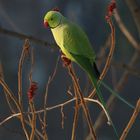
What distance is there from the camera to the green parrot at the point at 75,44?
0.88 metres

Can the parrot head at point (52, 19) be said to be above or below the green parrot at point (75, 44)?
above

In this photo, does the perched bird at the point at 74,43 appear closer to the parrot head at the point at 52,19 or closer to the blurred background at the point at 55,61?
the parrot head at the point at 52,19

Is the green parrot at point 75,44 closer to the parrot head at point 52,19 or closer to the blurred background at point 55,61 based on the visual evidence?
the parrot head at point 52,19

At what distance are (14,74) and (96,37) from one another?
15.2 inches

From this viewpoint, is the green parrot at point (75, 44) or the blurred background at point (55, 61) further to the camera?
the blurred background at point (55, 61)

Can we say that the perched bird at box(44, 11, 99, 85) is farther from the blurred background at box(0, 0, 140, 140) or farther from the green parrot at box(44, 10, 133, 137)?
the blurred background at box(0, 0, 140, 140)

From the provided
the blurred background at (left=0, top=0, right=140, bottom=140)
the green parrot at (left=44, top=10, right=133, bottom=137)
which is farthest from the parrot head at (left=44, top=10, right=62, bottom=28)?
the blurred background at (left=0, top=0, right=140, bottom=140)

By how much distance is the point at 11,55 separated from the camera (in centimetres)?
230

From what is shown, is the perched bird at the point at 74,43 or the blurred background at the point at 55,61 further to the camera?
the blurred background at the point at 55,61

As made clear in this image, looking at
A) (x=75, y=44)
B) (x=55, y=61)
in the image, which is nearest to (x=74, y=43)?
(x=75, y=44)

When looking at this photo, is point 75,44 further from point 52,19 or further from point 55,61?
point 55,61

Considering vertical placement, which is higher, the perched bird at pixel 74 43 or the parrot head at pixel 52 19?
the parrot head at pixel 52 19

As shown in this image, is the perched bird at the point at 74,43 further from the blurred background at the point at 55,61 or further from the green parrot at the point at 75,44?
the blurred background at the point at 55,61

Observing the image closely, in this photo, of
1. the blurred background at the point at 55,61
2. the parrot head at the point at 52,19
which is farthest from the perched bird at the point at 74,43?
the blurred background at the point at 55,61
